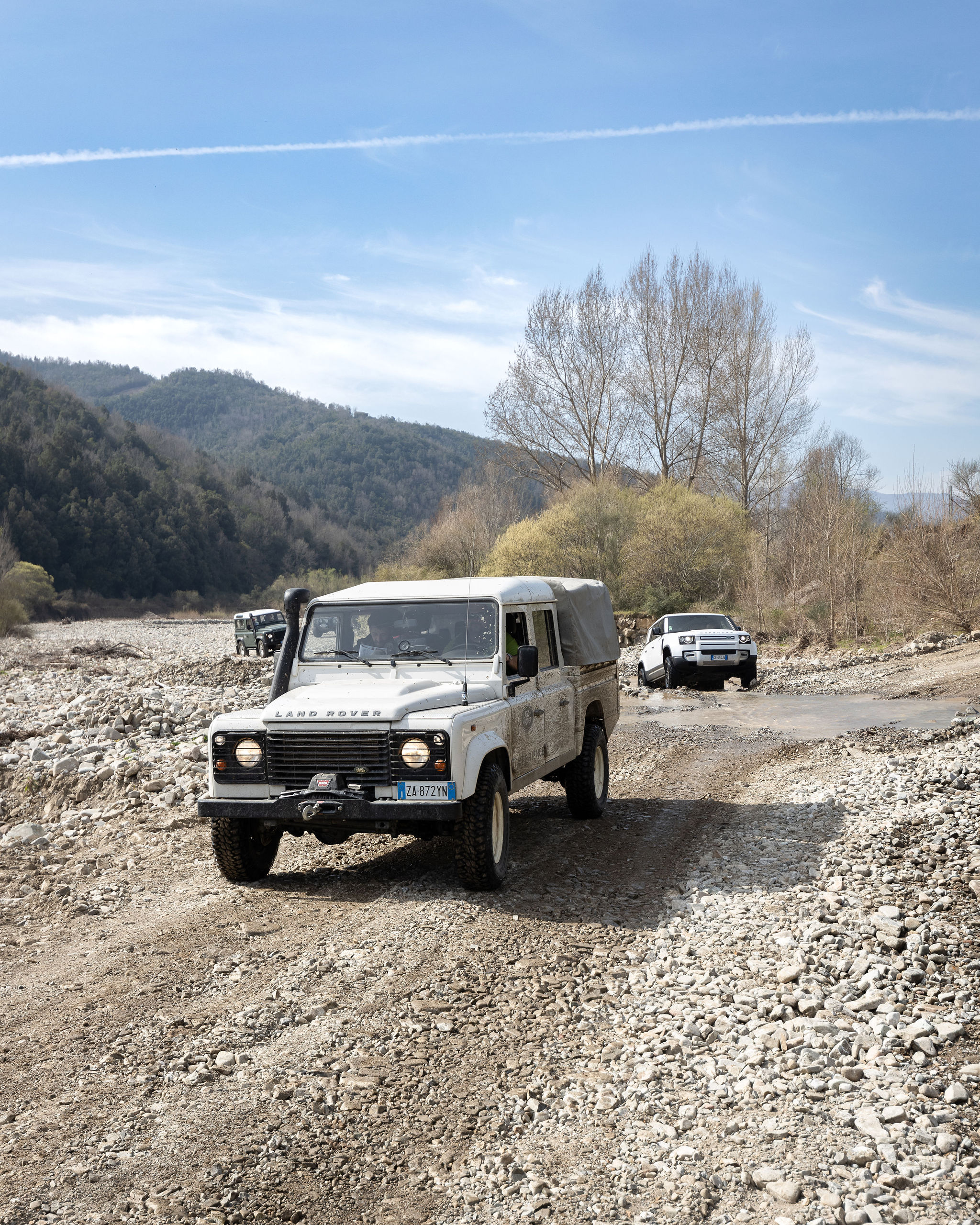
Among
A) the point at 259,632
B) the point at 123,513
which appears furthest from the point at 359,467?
the point at 259,632

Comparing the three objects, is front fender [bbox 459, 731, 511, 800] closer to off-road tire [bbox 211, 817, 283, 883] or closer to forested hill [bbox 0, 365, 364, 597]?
off-road tire [bbox 211, 817, 283, 883]

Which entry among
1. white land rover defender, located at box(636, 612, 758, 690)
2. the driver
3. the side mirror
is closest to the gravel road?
the side mirror

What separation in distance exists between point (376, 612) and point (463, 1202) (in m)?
5.14

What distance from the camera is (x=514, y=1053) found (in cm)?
469

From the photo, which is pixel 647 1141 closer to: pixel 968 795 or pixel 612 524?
pixel 968 795

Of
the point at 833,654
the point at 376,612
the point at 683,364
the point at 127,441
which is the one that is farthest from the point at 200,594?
the point at 376,612

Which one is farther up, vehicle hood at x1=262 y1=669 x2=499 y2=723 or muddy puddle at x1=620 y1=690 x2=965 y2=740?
vehicle hood at x1=262 y1=669 x2=499 y2=723

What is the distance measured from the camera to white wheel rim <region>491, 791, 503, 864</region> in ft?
23.0

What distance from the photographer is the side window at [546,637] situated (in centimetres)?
880

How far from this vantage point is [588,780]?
953 centimetres

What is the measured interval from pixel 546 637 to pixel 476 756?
244 cm

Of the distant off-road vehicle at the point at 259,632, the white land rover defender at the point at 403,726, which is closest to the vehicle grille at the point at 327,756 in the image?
the white land rover defender at the point at 403,726

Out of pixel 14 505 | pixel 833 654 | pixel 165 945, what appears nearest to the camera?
pixel 165 945

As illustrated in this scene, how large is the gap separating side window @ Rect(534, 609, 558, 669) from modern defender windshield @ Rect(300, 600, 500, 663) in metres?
0.81
